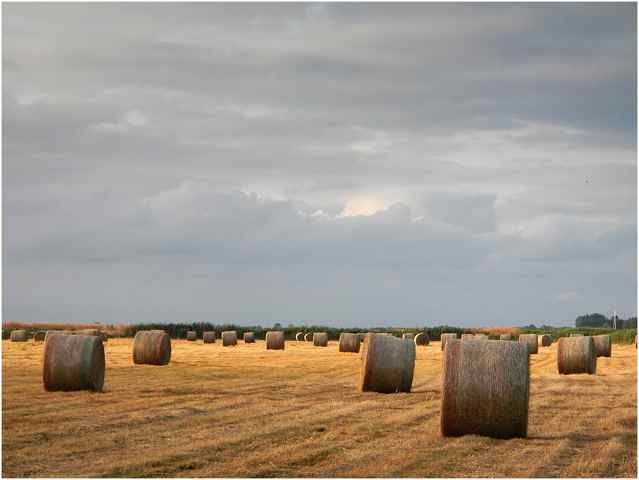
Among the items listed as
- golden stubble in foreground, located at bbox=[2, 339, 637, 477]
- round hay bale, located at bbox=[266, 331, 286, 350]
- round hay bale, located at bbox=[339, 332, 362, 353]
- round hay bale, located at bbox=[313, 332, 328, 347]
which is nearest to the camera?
golden stubble in foreground, located at bbox=[2, 339, 637, 477]

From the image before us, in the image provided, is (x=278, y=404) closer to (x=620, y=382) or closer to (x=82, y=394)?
(x=82, y=394)

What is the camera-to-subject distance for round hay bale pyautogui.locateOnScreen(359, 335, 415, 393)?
23.2 meters

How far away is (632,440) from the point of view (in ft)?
49.5

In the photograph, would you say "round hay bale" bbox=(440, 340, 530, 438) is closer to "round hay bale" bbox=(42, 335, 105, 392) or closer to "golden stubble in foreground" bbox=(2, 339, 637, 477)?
"golden stubble in foreground" bbox=(2, 339, 637, 477)

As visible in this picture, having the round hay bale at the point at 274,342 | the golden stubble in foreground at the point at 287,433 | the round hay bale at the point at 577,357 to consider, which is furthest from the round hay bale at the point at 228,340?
the golden stubble in foreground at the point at 287,433

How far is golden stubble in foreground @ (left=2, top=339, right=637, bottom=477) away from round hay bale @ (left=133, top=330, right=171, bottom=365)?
30.2ft

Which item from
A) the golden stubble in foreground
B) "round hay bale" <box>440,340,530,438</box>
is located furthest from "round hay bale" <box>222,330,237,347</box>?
"round hay bale" <box>440,340,530,438</box>

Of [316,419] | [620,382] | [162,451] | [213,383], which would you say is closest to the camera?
[162,451]

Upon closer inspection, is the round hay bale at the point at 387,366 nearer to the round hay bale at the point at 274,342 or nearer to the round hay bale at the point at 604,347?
the round hay bale at the point at 604,347

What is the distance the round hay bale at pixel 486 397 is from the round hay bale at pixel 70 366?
10.3 meters

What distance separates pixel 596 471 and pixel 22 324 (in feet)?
272

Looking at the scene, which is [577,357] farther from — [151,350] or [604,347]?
[604,347]

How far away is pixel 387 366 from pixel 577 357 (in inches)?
463

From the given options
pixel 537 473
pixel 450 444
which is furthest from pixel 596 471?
pixel 450 444
